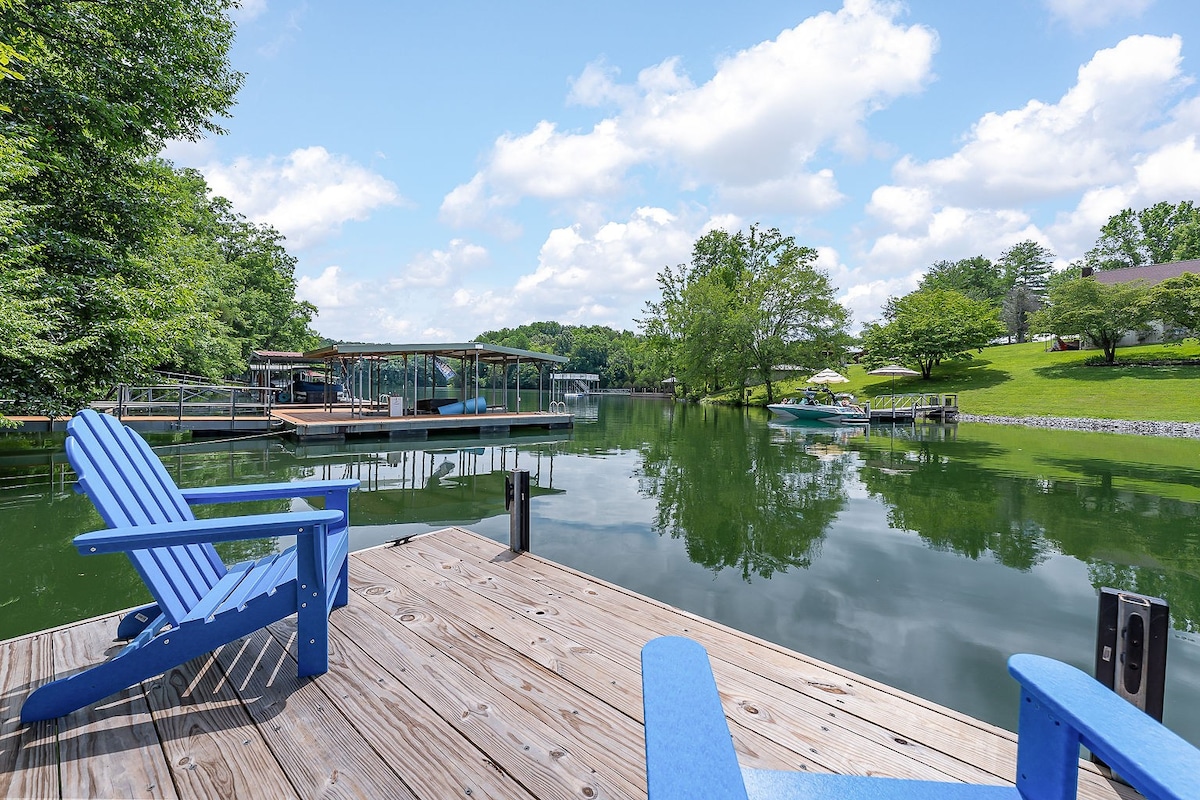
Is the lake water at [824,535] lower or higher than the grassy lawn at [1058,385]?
lower

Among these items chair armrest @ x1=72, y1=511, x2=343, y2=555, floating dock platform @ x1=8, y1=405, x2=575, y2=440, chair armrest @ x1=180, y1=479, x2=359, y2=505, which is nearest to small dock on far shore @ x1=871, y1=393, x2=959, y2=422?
floating dock platform @ x1=8, y1=405, x2=575, y2=440

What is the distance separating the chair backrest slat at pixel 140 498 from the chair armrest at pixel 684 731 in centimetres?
172

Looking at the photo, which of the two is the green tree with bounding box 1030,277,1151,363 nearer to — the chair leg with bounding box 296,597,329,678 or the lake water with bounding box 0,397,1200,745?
the lake water with bounding box 0,397,1200,745

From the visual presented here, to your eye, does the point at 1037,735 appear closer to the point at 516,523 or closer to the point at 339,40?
the point at 516,523

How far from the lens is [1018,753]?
2.78ft

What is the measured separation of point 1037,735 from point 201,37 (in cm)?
1296

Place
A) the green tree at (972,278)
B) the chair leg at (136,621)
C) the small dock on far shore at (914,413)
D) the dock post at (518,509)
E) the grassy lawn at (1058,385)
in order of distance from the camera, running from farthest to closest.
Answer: the green tree at (972,278) < the small dock on far shore at (914,413) < the grassy lawn at (1058,385) < the dock post at (518,509) < the chair leg at (136,621)

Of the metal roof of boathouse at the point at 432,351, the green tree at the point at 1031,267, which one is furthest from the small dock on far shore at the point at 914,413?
the green tree at the point at 1031,267

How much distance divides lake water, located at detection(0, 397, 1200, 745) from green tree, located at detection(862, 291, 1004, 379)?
65.9 ft

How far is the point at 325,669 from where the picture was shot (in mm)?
1922

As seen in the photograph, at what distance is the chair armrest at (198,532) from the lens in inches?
60.1

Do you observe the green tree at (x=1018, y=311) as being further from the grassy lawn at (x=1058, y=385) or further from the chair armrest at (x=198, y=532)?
the chair armrest at (x=198, y=532)

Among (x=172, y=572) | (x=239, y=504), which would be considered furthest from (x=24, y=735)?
(x=239, y=504)

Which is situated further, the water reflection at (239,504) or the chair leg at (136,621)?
the water reflection at (239,504)
